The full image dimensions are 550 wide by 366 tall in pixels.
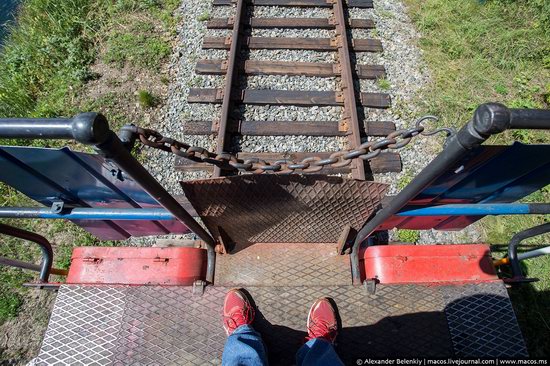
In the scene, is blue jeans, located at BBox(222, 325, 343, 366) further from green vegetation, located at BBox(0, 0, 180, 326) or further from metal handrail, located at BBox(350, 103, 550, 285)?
green vegetation, located at BBox(0, 0, 180, 326)

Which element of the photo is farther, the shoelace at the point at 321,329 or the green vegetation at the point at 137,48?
the green vegetation at the point at 137,48

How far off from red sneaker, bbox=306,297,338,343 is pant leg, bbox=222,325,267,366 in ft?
1.31

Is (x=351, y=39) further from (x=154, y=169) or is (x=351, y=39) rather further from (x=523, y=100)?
(x=154, y=169)

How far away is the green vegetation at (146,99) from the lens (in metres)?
5.61

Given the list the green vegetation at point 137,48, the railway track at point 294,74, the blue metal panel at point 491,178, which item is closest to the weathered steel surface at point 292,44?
the railway track at point 294,74

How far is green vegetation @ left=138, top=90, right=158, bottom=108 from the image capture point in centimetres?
561

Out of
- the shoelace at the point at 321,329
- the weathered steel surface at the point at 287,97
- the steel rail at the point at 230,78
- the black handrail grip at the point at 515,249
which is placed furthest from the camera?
the weathered steel surface at the point at 287,97

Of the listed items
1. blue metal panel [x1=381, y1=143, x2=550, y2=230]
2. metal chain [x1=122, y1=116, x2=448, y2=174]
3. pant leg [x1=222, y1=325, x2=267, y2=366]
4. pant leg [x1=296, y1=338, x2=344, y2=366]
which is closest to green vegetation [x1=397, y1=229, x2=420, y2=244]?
blue metal panel [x1=381, y1=143, x2=550, y2=230]

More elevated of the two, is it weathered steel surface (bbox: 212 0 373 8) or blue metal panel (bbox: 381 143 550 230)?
weathered steel surface (bbox: 212 0 373 8)

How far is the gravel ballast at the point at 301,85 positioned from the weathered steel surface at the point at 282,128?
0.24 ft

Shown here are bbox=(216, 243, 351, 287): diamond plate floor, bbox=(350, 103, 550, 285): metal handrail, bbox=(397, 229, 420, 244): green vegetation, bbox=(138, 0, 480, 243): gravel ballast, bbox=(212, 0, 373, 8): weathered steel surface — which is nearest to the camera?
bbox=(350, 103, 550, 285): metal handrail

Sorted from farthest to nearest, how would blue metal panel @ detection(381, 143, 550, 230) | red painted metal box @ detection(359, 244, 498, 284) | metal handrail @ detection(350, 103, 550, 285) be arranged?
red painted metal box @ detection(359, 244, 498, 284) < blue metal panel @ detection(381, 143, 550, 230) < metal handrail @ detection(350, 103, 550, 285)

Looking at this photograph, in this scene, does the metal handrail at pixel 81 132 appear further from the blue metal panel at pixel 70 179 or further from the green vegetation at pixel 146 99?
the green vegetation at pixel 146 99

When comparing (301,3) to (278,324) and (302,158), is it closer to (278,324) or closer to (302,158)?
(302,158)
